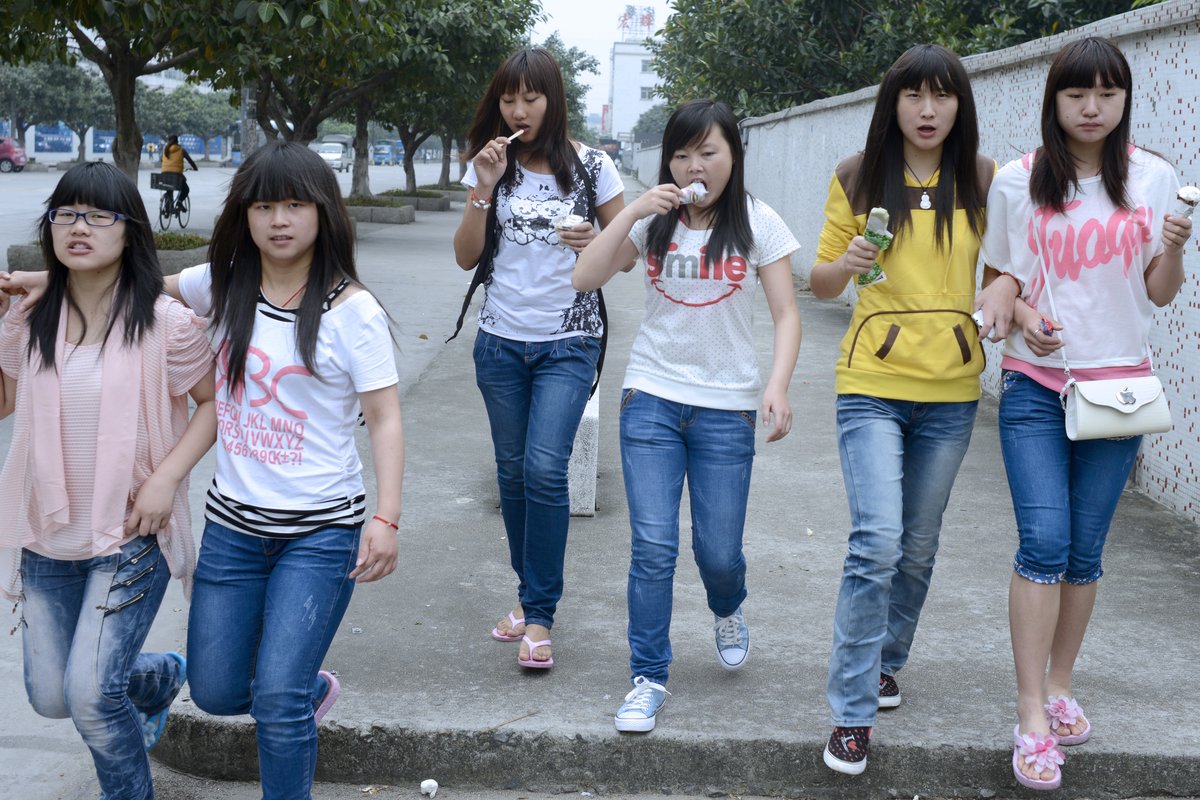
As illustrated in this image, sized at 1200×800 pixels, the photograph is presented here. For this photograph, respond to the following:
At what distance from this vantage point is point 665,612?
3607 mm

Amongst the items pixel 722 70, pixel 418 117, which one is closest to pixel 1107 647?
pixel 722 70

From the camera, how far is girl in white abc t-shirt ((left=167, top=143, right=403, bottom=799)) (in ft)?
9.66

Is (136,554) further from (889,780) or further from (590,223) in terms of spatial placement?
(889,780)

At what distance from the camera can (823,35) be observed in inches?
766

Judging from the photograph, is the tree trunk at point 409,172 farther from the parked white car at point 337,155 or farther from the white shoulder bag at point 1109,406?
the white shoulder bag at point 1109,406

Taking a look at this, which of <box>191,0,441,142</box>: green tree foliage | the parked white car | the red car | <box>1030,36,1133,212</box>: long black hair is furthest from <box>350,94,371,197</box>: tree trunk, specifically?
the parked white car

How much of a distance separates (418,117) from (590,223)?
1291 inches

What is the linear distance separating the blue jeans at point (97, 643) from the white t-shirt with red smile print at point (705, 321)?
139 cm

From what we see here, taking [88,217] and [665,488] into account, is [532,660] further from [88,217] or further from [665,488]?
[88,217]

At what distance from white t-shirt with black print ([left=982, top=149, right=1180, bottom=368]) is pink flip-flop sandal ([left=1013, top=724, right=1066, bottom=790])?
0.95 metres

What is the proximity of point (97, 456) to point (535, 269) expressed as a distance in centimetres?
151

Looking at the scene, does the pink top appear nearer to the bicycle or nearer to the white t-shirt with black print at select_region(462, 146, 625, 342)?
the white t-shirt with black print at select_region(462, 146, 625, 342)

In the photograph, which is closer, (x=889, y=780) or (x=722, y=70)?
(x=889, y=780)

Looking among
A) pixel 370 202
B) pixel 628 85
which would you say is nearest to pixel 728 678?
pixel 370 202
